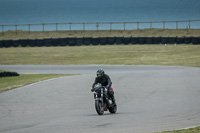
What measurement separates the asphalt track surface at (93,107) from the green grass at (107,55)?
15.2m

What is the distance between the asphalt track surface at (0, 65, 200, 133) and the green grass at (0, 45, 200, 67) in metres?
15.2

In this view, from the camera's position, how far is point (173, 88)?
18250 millimetres

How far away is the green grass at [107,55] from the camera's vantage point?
3708 centimetres

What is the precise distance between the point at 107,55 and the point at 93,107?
29092 mm

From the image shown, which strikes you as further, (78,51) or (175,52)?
(78,51)

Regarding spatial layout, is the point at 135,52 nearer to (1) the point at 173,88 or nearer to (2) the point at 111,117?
(1) the point at 173,88

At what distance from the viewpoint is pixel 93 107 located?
13.4 meters

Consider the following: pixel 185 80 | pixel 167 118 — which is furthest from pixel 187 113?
pixel 185 80

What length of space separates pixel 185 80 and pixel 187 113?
10.1 meters

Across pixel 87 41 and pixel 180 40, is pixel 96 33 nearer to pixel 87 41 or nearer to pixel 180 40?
pixel 87 41

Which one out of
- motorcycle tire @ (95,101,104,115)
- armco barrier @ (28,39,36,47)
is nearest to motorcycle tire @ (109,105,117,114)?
motorcycle tire @ (95,101,104,115)

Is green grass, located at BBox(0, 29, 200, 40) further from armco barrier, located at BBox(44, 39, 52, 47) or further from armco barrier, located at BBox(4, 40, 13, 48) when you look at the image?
armco barrier, located at BBox(44, 39, 52, 47)

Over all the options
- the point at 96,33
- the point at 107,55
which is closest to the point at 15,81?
the point at 107,55

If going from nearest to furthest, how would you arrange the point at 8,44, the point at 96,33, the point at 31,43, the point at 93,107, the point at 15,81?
the point at 93,107
the point at 15,81
the point at 8,44
the point at 31,43
the point at 96,33
